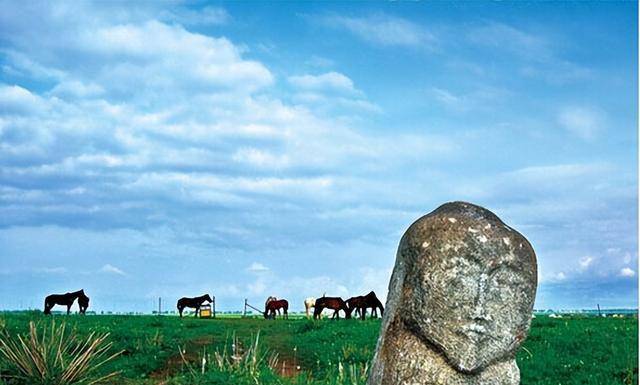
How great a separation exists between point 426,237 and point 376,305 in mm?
24598

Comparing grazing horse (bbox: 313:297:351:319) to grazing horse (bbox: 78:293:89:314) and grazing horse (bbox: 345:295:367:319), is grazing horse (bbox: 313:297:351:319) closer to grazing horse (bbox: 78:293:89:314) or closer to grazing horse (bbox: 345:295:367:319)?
grazing horse (bbox: 345:295:367:319)

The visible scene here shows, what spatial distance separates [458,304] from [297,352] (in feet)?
52.0

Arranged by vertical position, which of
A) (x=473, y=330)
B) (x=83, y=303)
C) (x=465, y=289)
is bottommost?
(x=473, y=330)

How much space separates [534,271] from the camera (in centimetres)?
893

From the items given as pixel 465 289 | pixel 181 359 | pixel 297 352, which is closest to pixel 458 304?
pixel 465 289

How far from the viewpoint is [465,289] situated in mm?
8516

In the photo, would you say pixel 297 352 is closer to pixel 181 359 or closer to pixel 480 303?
pixel 181 359

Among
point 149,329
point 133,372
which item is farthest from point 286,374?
point 149,329

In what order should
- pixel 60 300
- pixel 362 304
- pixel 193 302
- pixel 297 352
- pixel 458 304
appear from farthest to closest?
1. pixel 193 302
2. pixel 60 300
3. pixel 362 304
4. pixel 297 352
5. pixel 458 304

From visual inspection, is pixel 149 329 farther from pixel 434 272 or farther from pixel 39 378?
pixel 434 272

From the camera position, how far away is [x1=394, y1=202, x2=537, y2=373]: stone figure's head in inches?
335

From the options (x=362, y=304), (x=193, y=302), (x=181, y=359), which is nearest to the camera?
(x=181, y=359)

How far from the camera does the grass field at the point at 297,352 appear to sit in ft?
60.6

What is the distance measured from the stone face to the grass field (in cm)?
769
